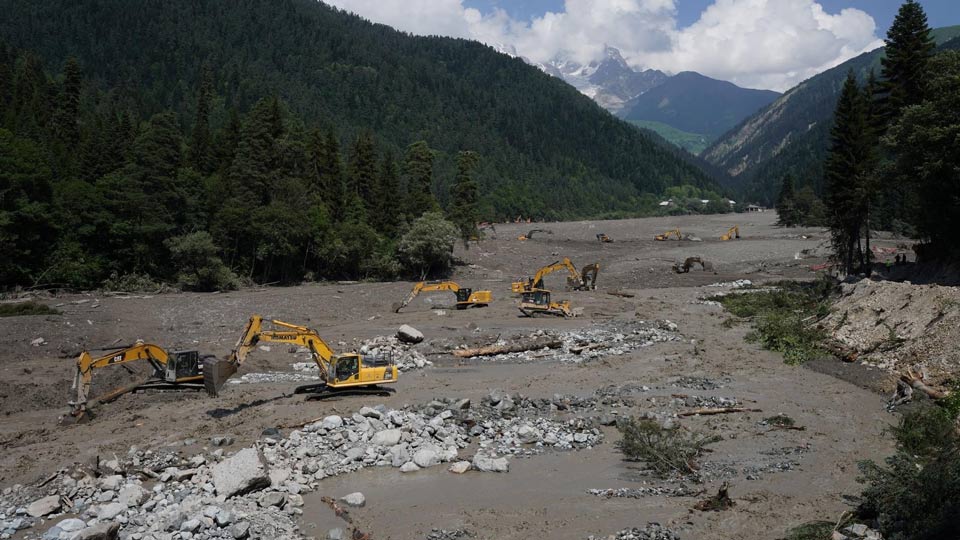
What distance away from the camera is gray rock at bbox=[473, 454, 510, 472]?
15.8 metres

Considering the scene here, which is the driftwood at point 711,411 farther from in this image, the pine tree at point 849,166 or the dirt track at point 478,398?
the pine tree at point 849,166

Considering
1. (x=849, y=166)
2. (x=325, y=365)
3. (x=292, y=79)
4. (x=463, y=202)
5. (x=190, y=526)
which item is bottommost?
(x=190, y=526)

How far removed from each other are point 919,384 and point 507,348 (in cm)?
1572

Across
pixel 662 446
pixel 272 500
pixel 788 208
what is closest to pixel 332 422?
pixel 272 500

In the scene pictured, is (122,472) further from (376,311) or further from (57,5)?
(57,5)

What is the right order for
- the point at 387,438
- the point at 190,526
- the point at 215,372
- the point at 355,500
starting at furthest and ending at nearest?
the point at 215,372
the point at 387,438
the point at 355,500
the point at 190,526

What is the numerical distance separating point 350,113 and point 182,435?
159 m

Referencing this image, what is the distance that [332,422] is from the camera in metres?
17.6

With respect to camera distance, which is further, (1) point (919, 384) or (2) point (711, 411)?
(1) point (919, 384)

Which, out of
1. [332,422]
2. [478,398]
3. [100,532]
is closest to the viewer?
[100,532]

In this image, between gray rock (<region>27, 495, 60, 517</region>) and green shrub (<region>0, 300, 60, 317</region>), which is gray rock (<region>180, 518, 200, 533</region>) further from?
green shrub (<region>0, 300, 60, 317</region>)

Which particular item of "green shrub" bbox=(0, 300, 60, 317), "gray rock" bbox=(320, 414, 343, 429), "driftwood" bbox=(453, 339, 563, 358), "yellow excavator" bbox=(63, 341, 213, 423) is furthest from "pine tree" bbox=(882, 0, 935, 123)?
"green shrub" bbox=(0, 300, 60, 317)

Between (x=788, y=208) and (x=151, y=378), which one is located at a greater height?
(x=788, y=208)

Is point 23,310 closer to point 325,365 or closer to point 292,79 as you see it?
point 325,365
